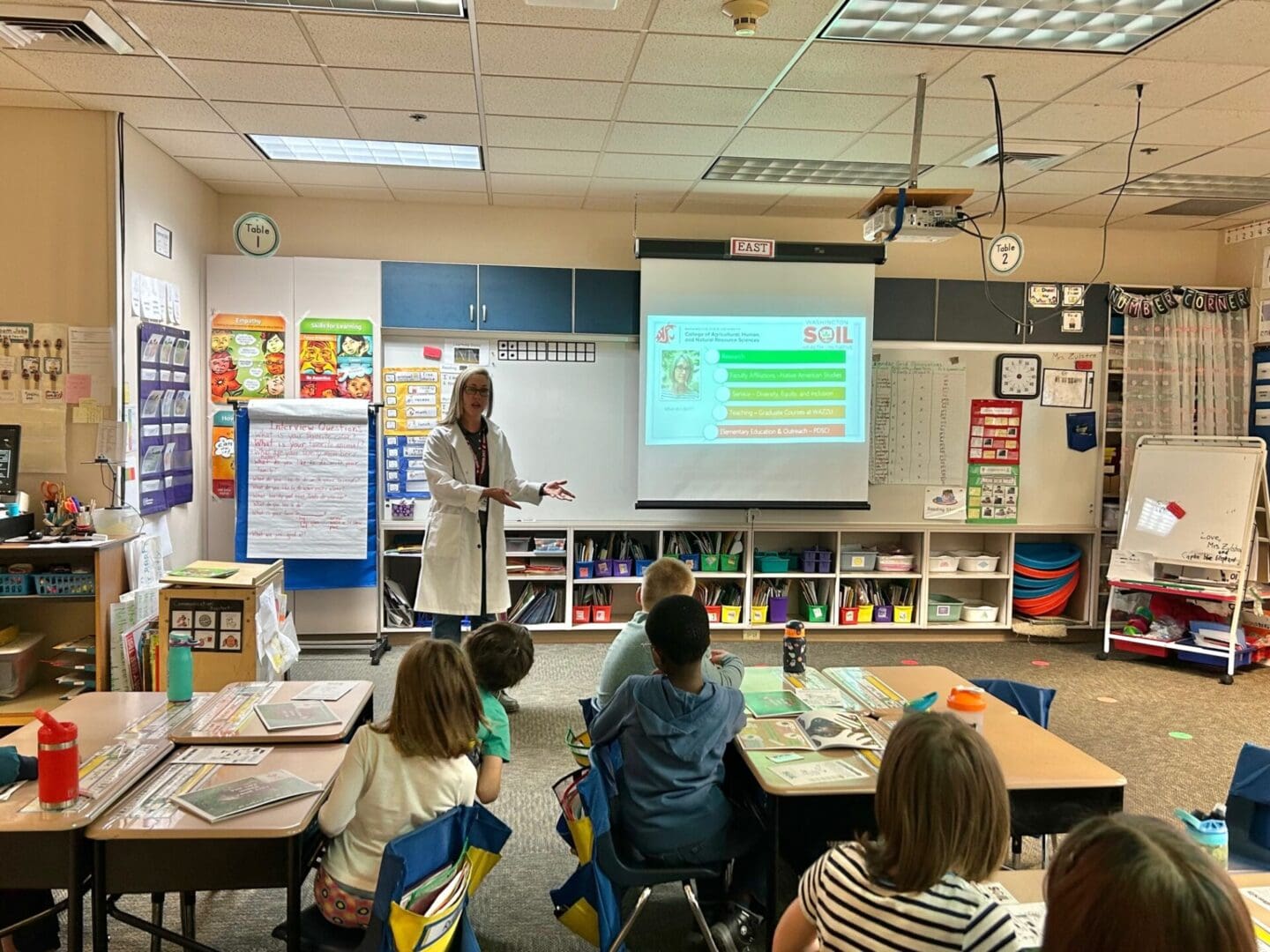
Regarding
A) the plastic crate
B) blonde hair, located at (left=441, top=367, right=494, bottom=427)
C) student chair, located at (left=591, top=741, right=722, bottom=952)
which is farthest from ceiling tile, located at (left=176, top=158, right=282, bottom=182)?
student chair, located at (left=591, top=741, right=722, bottom=952)

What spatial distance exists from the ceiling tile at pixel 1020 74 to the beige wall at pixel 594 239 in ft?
7.38

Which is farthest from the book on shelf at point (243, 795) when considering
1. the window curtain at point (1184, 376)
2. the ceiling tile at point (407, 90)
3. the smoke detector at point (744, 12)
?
the window curtain at point (1184, 376)

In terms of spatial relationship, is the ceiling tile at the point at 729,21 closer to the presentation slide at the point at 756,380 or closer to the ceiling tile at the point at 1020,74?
the ceiling tile at the point at 1020,74

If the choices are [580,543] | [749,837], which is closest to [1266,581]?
[580,543]

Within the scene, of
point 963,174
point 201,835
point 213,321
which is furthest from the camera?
point 213,321

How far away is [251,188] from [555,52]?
2.90m

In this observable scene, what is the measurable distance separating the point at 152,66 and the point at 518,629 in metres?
2.76

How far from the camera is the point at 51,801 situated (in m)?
1.71

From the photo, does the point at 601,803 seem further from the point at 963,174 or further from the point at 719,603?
the point at 963,174

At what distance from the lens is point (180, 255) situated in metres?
4.74

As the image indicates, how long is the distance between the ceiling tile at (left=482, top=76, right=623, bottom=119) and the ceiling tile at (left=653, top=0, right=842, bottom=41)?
23.7 inches

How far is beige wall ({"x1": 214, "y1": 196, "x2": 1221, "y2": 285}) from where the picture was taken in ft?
17.9

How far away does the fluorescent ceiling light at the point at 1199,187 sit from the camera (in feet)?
15.8

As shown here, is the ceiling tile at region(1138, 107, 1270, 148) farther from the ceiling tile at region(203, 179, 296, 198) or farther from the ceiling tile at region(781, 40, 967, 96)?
the ceiling tile at region(203, 179, 296, 198)
